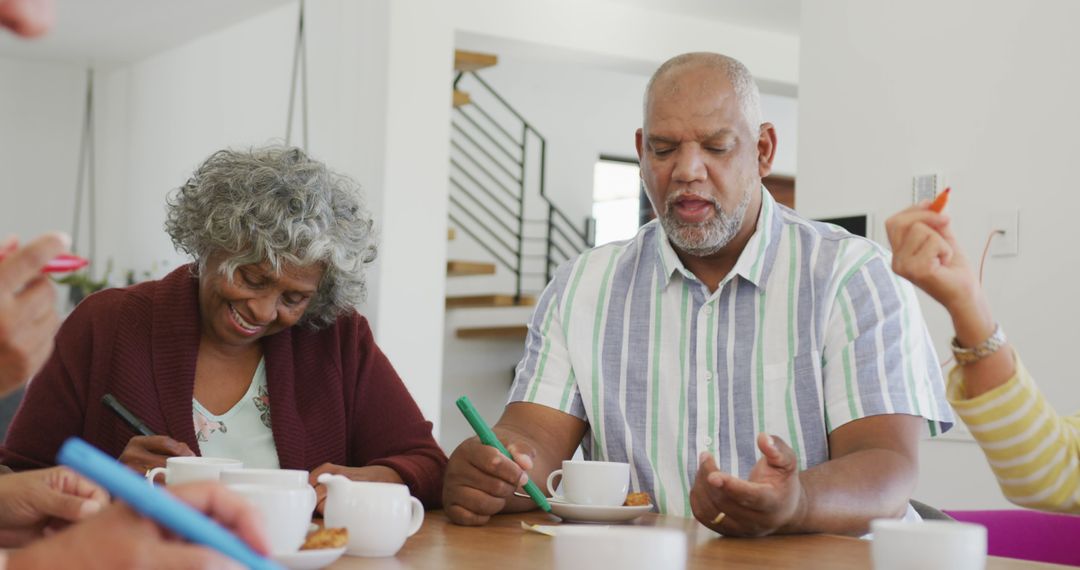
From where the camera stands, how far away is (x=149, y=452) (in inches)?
69.4

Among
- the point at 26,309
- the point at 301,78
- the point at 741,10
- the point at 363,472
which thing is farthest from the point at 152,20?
the point at 26,309

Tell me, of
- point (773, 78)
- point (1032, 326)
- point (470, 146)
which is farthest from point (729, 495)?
point (470, 146)

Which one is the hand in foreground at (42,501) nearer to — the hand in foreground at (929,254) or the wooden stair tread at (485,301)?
the hand in foreground at (929,254)

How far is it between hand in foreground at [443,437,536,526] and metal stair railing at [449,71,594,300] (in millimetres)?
6919

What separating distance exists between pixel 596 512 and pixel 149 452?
0.65 m

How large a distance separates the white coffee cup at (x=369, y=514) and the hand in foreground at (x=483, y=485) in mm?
312

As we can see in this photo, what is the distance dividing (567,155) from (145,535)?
8.76 m

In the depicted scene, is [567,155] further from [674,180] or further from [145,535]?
[145,535]

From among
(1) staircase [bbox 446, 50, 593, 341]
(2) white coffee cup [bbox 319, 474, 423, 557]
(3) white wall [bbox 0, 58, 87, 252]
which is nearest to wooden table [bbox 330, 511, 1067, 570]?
(2) white coffee cup [bbox 319, 474, 423, 557]

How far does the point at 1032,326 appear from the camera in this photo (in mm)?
3164

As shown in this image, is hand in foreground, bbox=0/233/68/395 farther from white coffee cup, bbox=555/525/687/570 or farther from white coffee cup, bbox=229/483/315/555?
white coffee cup, bbox=555/525/687/570

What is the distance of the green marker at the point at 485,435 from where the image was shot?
5.36ft

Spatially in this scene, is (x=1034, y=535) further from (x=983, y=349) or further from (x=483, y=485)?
(x=483, y=485)

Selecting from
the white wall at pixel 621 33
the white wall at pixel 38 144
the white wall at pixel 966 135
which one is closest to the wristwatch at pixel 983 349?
the white wall at pixel 966 135
